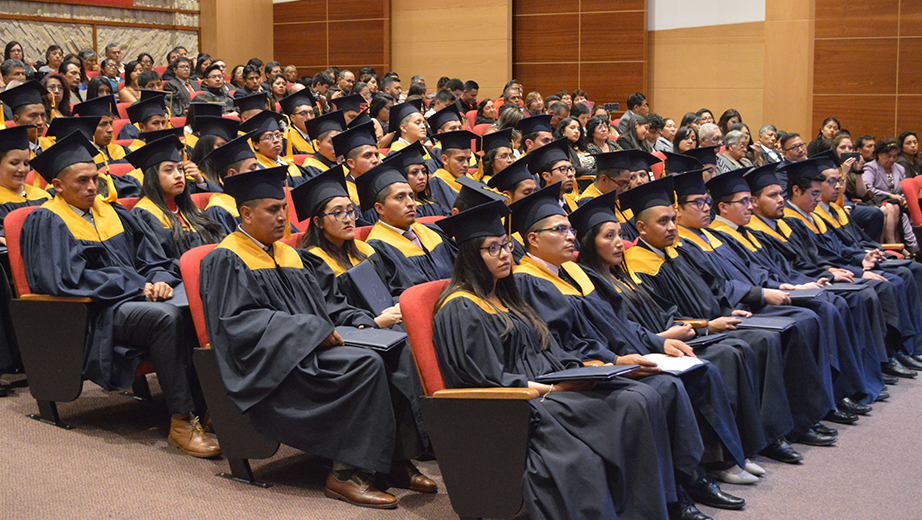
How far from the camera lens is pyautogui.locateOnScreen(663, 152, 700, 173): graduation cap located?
18.5 feet

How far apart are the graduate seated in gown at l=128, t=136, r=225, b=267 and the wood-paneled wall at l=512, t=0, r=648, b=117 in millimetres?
9387

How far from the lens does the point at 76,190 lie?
4062 mm

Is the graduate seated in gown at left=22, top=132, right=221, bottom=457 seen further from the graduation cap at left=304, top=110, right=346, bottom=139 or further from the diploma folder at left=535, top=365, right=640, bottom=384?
the graduation cap at left=304, top=110, right=346, bottom=139

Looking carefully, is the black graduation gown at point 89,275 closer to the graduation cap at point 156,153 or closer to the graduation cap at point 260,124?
the graduation cap at point 156,153

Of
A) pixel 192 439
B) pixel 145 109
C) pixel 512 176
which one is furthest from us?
pixel 145 109

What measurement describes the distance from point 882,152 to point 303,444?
7045mm

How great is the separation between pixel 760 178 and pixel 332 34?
10626 millimetres

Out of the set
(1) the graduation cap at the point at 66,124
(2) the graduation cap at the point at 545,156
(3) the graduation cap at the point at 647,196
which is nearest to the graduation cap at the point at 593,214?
(3) the graduation cap at the point at 647,196

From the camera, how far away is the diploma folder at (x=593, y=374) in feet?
9.02

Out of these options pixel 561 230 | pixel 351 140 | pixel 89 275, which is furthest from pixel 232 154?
pixel 561 230

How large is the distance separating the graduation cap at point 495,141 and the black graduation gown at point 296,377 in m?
3.09

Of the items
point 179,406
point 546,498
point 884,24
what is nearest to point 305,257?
point 179,406

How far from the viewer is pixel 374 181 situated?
4.28 metres

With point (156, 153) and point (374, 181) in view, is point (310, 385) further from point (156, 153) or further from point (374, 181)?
point (156, 153)
